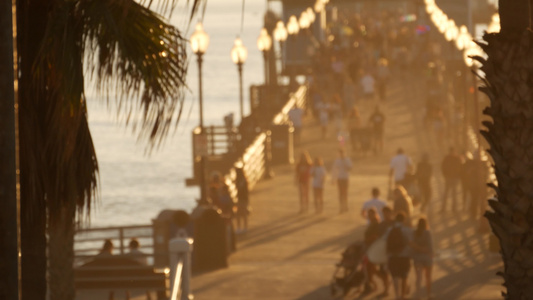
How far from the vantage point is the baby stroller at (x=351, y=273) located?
20.8 meters

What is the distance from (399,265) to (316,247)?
6.00m

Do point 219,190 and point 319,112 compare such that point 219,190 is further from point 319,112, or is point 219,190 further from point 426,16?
point 426,16

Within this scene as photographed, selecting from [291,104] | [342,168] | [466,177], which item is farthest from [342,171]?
[291,104]

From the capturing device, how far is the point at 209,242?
23953 millimetres

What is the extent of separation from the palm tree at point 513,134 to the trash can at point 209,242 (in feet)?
48.8

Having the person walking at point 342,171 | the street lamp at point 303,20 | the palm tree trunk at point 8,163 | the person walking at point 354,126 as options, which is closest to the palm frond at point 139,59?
the palm tree trunk at point 8,163

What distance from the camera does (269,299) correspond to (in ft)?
68.1

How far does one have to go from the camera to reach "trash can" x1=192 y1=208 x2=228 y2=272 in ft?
78.3

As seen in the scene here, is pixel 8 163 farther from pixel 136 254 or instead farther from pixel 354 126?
pixel 354 126

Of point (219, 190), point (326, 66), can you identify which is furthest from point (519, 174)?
point (326, 66)

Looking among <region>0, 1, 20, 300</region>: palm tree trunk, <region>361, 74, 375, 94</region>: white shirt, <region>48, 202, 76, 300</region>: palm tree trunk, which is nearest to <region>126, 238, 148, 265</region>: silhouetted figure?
<region>48, 202, 76, 300</region>: palm tree trunk

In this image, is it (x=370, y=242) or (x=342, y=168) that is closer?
(x=370, y=242)

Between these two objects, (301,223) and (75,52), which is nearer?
(75,52)

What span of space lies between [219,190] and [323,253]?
3.18 m
